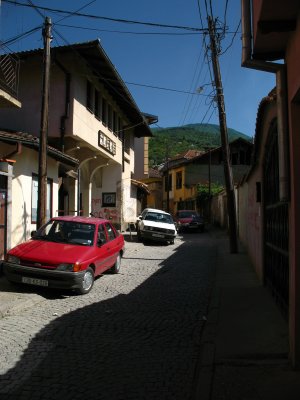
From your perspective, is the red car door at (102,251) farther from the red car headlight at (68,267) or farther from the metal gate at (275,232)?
the metal gate at (275,232)

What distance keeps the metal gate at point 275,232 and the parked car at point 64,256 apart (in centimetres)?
352

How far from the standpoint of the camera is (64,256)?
906cm

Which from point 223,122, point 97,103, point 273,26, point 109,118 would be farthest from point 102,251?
point 109,118

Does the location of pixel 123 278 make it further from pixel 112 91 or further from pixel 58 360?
pixel 112 91

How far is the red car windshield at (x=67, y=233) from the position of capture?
1005 centimetres

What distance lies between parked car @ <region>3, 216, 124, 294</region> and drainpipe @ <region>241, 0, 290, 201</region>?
488cm

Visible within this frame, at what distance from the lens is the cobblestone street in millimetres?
4508

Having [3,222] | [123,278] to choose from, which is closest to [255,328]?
[123,278]

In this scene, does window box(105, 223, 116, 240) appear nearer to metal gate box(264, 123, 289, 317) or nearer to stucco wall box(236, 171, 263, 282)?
stucco wall box(236, 171, 263, 282)

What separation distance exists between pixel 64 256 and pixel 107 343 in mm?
3328

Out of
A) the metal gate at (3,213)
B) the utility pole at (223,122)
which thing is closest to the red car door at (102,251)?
the metal gate at (3,213)

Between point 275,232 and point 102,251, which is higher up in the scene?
point 275,232

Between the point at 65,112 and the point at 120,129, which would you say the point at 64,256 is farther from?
the point at 120,129

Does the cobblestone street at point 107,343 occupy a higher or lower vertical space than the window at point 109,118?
lower
